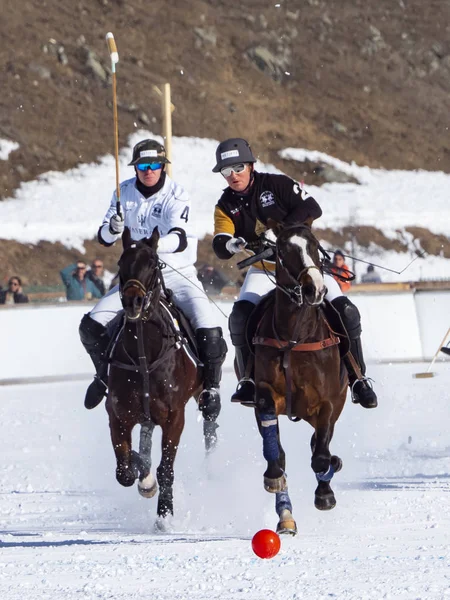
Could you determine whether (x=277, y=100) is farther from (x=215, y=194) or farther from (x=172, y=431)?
(x=172, y=431)

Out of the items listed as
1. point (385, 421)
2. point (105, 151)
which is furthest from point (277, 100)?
point (385, 421)

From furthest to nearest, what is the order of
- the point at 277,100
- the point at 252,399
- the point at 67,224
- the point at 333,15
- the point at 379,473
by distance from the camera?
the point at 333,15 → the point at 277,100 → the point at 67,224 → the point at 379,473 → the point at 252,399

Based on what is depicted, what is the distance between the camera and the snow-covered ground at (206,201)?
4331 centimetres

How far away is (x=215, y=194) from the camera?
152 feet

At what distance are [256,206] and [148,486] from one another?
6.75ft

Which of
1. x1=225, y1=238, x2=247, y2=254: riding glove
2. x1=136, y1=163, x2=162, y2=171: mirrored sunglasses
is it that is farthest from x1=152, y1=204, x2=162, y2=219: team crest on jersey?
x1=225, y1=238, x2=247, y2=254: riding glove

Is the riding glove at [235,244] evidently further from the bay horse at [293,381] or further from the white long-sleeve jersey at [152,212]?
the white long-sleeve jersey at [152,212]

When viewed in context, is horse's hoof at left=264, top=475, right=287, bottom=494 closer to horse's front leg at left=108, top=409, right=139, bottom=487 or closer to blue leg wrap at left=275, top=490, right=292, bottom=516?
blue leg wrap at left=275, top=490, right=292, bottom=516

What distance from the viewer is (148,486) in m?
8.74

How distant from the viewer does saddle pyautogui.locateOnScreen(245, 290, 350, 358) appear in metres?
8.41

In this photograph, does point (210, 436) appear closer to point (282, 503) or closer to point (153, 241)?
point (153, 241)

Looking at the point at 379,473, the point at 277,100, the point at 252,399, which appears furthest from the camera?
the point at 277,100

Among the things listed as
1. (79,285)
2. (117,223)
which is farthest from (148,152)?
(79,285)

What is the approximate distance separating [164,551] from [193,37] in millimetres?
57964
